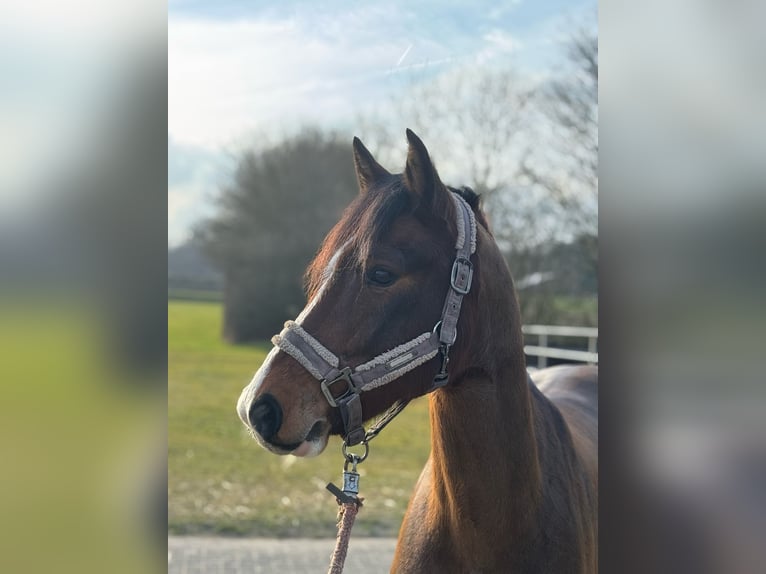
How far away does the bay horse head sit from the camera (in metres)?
1.76

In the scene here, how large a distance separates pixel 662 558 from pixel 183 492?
7.14 meters

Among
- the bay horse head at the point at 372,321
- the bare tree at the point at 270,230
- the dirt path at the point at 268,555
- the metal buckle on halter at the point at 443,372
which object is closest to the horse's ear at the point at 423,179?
the bay horse head at the point at 372,321

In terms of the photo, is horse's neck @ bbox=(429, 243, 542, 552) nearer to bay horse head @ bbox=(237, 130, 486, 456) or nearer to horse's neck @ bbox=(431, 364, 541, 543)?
horse's neck @ bbox=(431, 364, 541, 543)

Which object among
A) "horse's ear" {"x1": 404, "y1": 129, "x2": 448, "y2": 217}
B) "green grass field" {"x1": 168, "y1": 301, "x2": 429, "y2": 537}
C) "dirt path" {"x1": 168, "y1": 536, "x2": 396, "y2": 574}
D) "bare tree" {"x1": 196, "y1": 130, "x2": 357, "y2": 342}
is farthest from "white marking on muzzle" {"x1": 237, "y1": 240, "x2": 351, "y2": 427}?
"bare tree" {"x1": 196, "y1": 130, "x2": 357, "y2": 342}

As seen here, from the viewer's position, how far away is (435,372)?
75.6 inches

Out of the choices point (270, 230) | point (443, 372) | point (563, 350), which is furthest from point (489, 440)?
point (270, 230)

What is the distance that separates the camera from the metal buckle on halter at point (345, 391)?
5.88ft

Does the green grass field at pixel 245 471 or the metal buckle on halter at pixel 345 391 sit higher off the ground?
the metal buckle on halter at pixel 345 391

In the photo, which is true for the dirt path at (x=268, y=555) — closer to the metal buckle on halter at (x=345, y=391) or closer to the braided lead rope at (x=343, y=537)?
the braided lead rope at (x=343, y=537)

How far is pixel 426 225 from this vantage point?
200cm

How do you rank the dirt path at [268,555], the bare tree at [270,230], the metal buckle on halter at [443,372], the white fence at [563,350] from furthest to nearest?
the bare tree at [270,230]
the white fence at [563,350]
the dirt path at [268,555]
the metal buckle on halter at [443,372]

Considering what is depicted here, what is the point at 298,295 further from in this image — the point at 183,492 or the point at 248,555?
the point at 248,555

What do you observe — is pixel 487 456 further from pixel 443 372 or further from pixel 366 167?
pixel 366 167

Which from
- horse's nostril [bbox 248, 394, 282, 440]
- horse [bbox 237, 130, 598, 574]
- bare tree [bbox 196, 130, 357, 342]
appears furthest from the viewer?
bare tree [bbox 196, 130, 357, 342]
